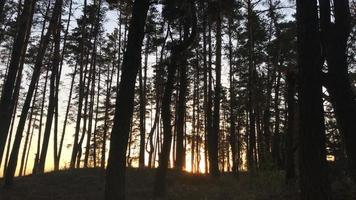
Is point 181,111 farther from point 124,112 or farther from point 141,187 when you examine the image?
point 124,112

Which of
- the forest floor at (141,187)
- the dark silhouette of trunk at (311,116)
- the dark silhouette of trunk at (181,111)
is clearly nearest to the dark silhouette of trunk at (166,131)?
the forest floor at (141,187)

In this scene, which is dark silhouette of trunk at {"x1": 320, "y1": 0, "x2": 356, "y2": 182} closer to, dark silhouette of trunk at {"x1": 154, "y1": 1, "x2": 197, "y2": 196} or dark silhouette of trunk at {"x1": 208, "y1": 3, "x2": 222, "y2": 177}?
dark silhouette of trunk at {"x1": 154, "y1": 1, "x2": 197, "y2": 196}

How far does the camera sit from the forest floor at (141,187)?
12656 millimetres

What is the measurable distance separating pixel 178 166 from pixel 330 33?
12598 mm

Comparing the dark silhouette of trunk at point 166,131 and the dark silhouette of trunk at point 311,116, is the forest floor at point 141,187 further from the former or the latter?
the dark silhouette of trunk at point 311,116

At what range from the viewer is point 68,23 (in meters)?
23.6

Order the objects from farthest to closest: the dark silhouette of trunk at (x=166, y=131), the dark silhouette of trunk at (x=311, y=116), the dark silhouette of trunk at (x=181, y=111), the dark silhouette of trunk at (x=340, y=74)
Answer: the dark silhouette of trunk at (x=181, y=111) < the dark silhouette of trunk at (x=166, y=131) < the dark silhouette of trunk at (x=340, y=74) < the dark silhouette of trunk at (x=311, y=116)

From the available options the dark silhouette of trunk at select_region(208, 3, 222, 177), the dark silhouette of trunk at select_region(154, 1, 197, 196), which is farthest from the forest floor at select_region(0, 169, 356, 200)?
the dark silhouette of trunk at select_region(208, 3, 222, 177)

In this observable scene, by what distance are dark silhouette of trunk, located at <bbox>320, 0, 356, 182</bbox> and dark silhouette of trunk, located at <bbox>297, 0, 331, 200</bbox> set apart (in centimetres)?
140

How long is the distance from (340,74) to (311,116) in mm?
2617

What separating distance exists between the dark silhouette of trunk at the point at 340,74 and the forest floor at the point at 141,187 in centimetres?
358

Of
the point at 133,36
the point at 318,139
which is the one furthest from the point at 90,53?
the point at 318,139

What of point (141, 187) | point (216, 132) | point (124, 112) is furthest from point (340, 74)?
point (141, 187)

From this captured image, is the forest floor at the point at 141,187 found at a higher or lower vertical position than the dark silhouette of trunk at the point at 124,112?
lower
